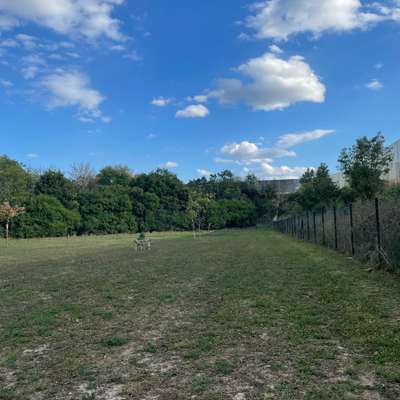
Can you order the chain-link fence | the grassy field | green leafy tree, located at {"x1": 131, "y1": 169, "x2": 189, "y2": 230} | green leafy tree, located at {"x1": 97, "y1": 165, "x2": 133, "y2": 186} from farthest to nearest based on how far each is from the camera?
1. green leafy tree, located at {"x1": 97, "y1": 165, "x2": 133, "y2": 186}
2. green leafy tree, located at {"x1": 131, "y1": 169, "x2": 189, "y2": 230}
3. the chain-link fence
4. the grassy field

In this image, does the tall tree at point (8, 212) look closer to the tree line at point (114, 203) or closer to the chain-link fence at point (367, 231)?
the tree line at point (114, 203)

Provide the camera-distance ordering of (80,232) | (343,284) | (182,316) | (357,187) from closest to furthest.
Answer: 1. (182,316)
2. (343,284)
3. (357,187)
4. (80,232)

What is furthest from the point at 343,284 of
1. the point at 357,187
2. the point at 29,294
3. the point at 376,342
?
the point at 357,187

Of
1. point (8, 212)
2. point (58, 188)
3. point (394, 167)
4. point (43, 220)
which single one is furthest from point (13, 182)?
point (394, 167)

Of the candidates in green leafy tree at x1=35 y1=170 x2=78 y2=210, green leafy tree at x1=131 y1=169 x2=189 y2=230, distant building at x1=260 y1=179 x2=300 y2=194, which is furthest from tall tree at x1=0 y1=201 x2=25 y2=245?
distant building at x1=260 y1=179 x2=300 y2=194

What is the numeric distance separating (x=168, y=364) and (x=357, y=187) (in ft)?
60.2

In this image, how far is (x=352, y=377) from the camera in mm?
2744

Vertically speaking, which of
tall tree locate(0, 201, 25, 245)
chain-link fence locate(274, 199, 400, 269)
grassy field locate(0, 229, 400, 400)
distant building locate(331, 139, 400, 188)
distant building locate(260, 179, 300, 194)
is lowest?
grassy field locate(0, 229, 400, 400)

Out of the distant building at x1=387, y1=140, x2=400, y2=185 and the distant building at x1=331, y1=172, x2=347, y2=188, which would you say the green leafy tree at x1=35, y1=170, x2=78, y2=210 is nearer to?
the distant building at x1=331, y1=172, x2=347, y2=188

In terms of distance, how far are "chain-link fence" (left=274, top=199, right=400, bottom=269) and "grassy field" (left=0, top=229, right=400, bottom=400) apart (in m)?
0.79

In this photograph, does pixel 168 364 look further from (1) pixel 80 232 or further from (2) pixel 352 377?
(1) pixel 80 232

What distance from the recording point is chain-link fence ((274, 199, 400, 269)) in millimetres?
7551

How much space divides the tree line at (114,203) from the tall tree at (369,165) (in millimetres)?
17977

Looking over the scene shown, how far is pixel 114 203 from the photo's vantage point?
150 ft
